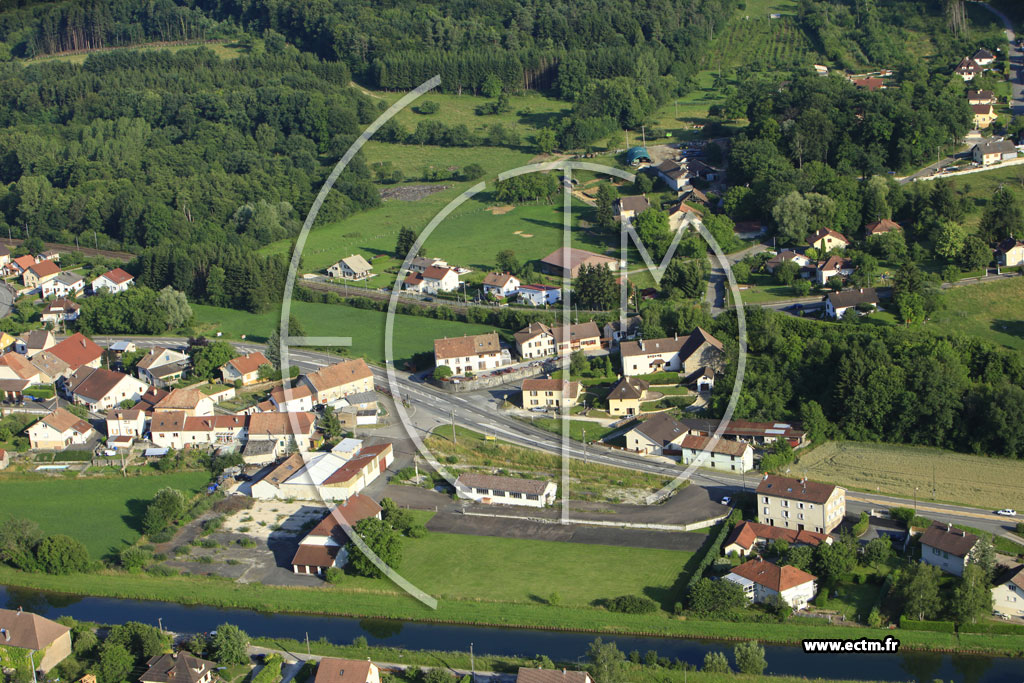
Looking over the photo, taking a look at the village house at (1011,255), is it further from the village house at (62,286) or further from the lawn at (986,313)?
the village house at (62,286)

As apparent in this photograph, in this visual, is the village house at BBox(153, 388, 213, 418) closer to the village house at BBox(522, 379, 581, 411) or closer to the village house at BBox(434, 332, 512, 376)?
the village house at BBox(434, 332, 512, 376)

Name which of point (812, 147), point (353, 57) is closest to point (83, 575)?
point (812, 147)

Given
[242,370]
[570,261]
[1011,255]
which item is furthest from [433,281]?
[1011,255]

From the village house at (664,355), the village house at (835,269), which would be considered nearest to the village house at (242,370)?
the village house at (664,355)

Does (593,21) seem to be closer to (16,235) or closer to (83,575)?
(16,235)

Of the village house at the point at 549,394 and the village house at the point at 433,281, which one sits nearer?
the village house at the point at 549,394

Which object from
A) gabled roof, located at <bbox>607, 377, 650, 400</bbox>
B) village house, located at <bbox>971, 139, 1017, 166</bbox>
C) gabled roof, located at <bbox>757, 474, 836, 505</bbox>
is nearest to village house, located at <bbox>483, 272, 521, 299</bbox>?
gabled roof, located at <bbox>607, 377, 650, 400</bbox>

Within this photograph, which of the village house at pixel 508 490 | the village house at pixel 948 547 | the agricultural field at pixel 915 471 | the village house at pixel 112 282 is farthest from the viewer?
the village house at pixel 112 282
